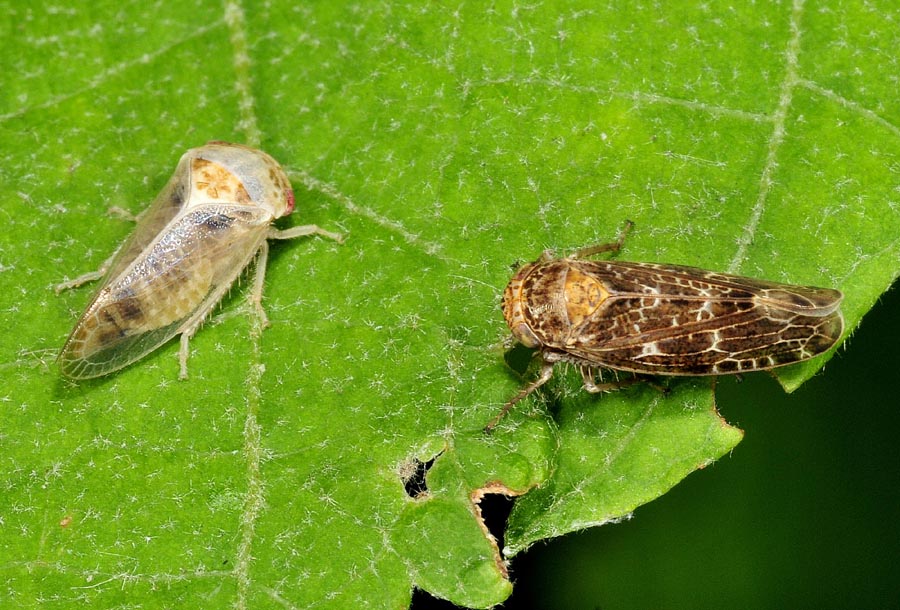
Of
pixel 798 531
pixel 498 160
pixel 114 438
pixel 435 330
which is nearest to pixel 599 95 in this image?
pixel 498 160

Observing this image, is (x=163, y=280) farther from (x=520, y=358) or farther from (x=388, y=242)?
(x=520, y=358)

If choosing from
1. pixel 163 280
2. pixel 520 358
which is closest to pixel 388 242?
pixel 520 358

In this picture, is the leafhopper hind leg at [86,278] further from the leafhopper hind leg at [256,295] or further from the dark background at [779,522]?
the dark background at [779,522]

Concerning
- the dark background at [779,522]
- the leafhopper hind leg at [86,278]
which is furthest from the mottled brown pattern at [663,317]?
the leafhopper hind leg at [86,278]

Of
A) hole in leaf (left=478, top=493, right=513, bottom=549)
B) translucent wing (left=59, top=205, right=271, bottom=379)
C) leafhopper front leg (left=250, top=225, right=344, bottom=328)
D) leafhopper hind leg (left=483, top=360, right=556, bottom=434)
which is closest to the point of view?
hole in leaf (left=478, top=493, right=513, bottom=549)

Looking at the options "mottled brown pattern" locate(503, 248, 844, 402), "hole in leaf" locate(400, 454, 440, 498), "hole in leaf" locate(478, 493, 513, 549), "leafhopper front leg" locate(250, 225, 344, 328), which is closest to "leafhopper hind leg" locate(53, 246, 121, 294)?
"leafhopper front leg" locate(250, 225, 344, 328)

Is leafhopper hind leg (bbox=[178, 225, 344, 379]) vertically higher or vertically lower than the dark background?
higher

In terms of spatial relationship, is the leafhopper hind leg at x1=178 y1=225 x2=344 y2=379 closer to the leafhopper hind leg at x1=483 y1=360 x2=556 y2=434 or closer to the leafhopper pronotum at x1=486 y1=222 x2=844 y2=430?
the leafhopper pronotum at x1=486 y1=222 x2=844 y2=430
